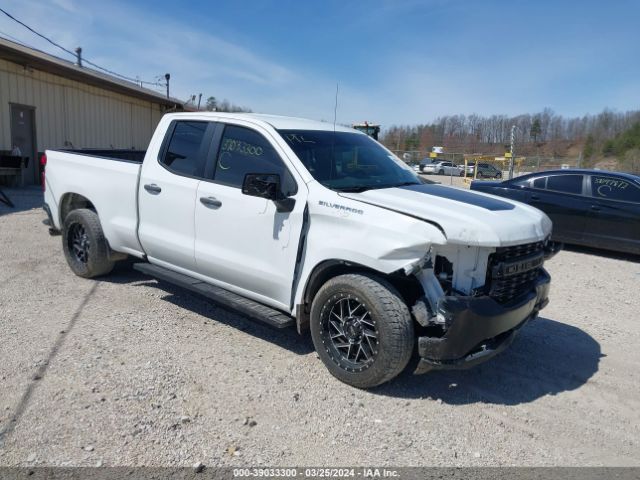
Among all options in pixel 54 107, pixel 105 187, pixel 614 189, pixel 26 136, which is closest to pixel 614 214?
pixel 614 189

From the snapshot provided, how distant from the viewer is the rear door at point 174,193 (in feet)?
15.4

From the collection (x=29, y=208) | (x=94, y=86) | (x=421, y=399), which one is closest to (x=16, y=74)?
(x=94, y=86)

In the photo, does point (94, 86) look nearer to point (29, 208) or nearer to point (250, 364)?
point (29, 208)

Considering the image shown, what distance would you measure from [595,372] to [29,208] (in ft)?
36.8

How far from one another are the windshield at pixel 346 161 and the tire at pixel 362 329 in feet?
2.75

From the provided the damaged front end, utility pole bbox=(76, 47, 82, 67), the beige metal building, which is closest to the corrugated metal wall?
the beige metal building

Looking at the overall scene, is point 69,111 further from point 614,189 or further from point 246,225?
point 614,189

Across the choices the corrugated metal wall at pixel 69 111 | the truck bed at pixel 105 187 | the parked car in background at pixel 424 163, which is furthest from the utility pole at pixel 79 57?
the parked car in background at pixel 424 163

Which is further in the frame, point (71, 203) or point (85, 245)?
point (71, 203)

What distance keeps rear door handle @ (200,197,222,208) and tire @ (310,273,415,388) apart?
4.05 ft

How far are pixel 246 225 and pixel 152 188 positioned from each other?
1.32 m

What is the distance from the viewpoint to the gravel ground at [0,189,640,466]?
302 centimetres

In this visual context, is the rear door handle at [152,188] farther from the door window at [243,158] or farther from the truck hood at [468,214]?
the truck hood at [468,214]

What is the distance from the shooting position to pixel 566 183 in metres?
9.59
